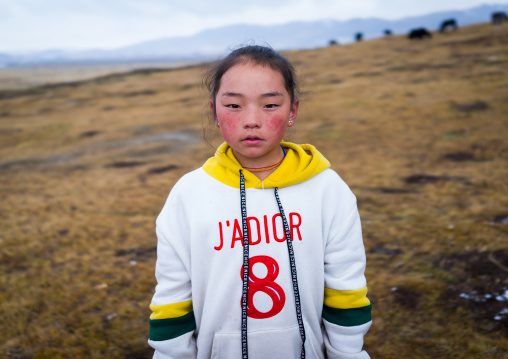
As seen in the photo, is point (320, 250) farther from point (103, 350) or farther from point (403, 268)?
point (403, 268)

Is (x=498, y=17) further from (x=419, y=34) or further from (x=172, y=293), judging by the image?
(x=172, y=293)

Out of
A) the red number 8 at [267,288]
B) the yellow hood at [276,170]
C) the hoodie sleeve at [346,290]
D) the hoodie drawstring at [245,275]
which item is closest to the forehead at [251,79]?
the yellow hood at [276,170]

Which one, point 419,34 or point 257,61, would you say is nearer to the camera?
point 257,61

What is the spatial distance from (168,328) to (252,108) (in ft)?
3.41

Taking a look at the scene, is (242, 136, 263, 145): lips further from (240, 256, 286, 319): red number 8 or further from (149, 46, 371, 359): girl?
(240, 256, 286, 319): red number 8

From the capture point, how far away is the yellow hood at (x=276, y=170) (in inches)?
65.0

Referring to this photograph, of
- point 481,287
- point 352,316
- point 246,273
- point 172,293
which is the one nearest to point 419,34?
Answer: point 481,287

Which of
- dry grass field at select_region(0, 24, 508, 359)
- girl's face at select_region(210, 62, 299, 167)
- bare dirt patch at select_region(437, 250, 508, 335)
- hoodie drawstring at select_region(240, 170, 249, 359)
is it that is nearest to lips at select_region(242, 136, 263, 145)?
girl's face at select_region(210, 62, 299, 167)

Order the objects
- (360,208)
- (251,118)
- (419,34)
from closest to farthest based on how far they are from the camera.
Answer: (251,118) < (360,208) < (419,34)

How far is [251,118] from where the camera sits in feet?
5.09

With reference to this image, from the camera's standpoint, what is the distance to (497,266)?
3.27 m

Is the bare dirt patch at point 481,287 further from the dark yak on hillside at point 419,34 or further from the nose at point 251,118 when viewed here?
the dark yak on hillside at point 419,34

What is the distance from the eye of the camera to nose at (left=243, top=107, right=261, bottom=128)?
155 cm

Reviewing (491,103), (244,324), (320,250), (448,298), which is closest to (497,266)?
(448,298)
